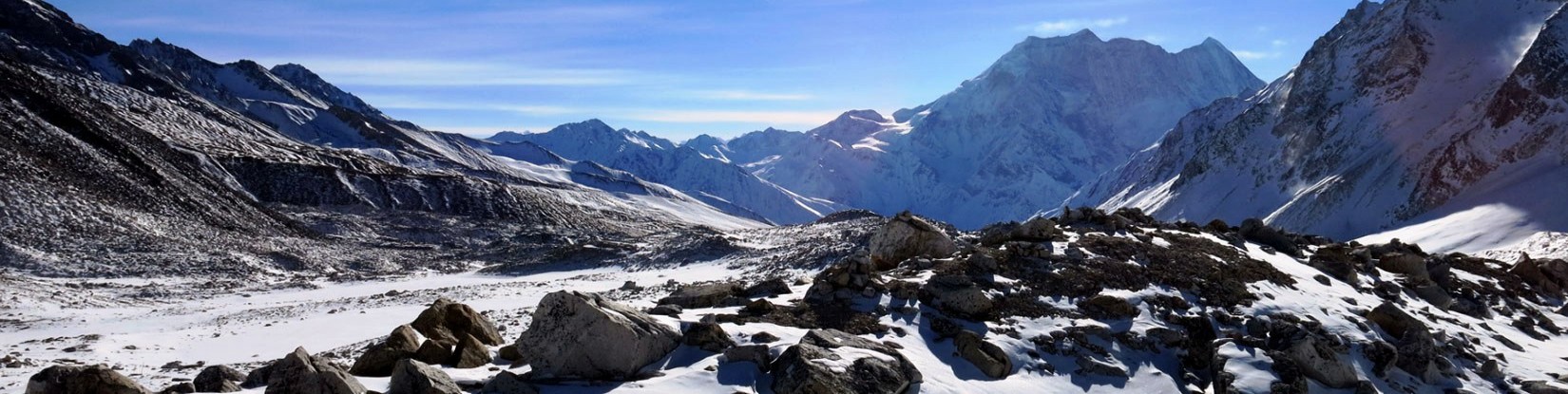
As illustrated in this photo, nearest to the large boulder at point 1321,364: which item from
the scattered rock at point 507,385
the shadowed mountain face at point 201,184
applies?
the scattered rock at point 507,385

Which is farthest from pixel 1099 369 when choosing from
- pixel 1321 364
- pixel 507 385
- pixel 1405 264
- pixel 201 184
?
pixel 201 184

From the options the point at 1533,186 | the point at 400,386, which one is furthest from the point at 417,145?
→ the point at 400,386

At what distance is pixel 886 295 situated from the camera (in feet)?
54.1

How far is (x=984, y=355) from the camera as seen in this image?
13.7m

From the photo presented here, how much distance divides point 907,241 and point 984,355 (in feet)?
28.2

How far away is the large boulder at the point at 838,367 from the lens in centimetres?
1141

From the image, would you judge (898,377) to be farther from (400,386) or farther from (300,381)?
(300,381)

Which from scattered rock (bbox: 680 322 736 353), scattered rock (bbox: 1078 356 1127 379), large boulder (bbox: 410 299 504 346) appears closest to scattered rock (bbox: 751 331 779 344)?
scattered rock (bbox: 680 322 736 353)

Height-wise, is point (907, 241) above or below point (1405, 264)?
above

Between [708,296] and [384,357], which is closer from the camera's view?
[384,357]

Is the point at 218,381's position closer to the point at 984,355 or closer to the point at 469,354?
the point at 469,354

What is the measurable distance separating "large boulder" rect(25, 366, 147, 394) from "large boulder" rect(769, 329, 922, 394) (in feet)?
24.5

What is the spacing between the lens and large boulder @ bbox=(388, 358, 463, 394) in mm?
10596

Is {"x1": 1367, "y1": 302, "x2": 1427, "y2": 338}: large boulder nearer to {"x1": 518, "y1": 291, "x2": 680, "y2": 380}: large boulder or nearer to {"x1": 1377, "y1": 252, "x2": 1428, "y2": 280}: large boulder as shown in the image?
{"x1": 1377, "y1": 252, "x2": 1428, "y2": 280}: large boulder
